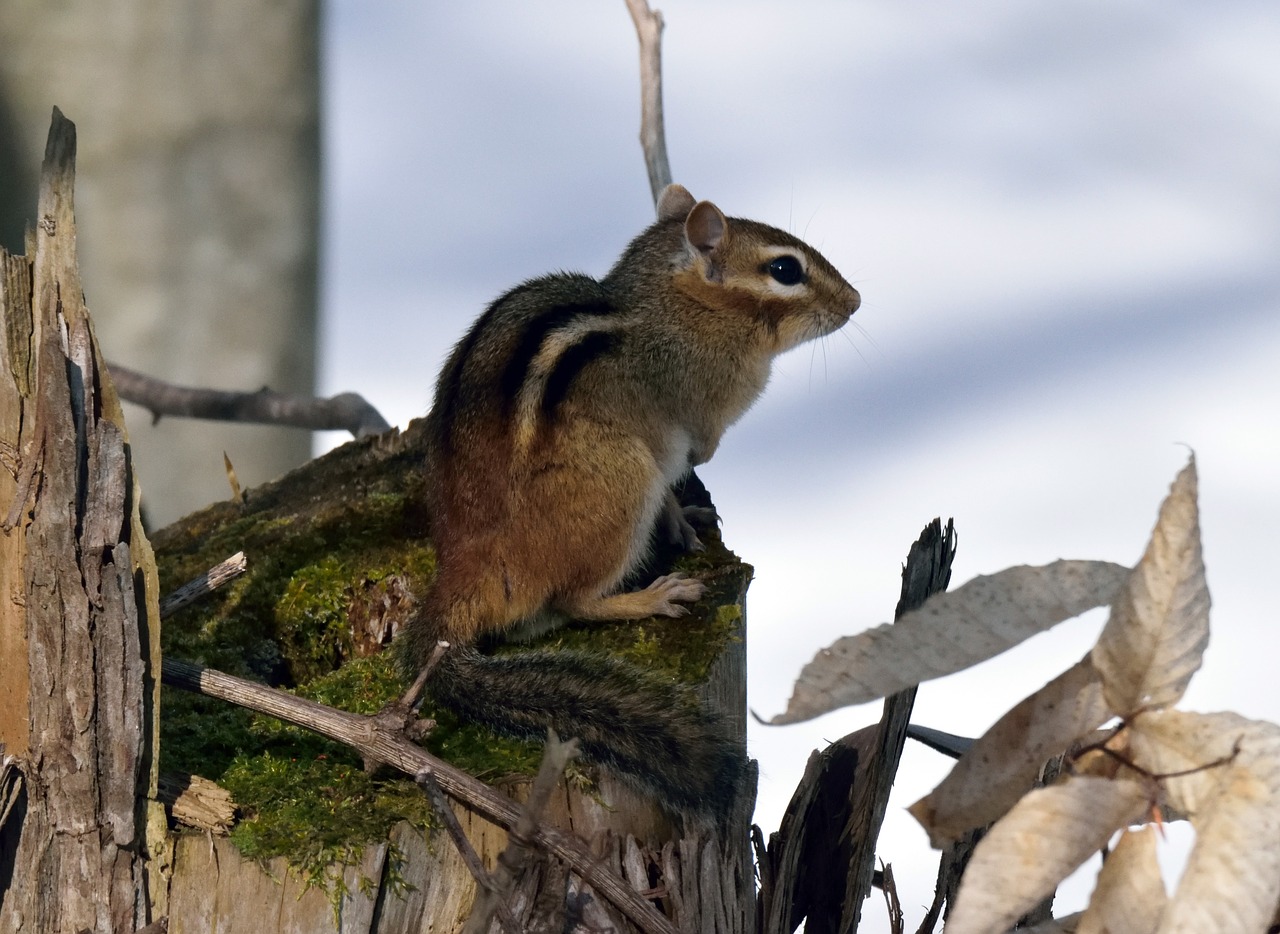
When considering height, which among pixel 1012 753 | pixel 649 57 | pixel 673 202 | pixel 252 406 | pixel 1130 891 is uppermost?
pixel 649 57

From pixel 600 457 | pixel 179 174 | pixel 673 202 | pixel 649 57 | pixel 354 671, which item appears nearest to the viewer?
pixel 354 671

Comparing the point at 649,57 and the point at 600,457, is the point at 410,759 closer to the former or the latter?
the point at 600,457

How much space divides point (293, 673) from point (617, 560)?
75 centimetres

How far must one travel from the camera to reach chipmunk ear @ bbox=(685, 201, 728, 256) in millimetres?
3502

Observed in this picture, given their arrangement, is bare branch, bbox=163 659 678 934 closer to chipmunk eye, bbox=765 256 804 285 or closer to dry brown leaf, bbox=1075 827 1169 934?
dry brown leaf, bbox=1075 827 1169 934

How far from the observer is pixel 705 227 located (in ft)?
11.7

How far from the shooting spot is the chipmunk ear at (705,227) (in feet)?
11.5

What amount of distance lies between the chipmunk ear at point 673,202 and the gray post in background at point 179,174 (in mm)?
2266

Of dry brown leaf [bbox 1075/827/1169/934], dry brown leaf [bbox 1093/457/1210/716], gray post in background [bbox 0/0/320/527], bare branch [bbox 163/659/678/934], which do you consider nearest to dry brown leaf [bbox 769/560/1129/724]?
dry brown leaf [bbox 1093/457/1210/716]

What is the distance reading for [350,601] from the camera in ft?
9.59

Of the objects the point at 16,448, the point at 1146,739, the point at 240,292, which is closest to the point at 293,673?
the point at 16,448

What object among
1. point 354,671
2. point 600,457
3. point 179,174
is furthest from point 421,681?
point 179,174

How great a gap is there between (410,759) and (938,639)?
1003 mm

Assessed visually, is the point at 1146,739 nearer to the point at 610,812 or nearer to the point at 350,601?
the point at 610,812
